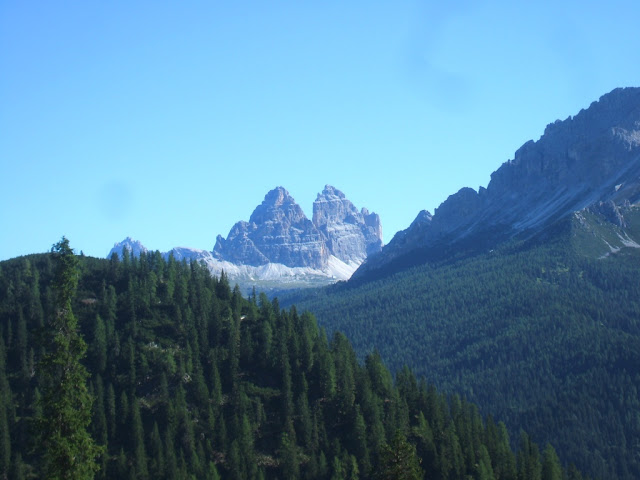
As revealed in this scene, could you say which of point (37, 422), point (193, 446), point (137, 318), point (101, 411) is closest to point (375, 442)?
point (193, 446)

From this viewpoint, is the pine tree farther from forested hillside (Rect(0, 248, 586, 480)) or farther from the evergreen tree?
forested hillside (Rect(0, 248, 586, 480))

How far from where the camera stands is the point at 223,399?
132 m

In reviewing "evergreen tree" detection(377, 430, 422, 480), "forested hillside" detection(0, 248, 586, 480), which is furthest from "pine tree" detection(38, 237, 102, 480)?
"forested hillside" detection(0, 248, 586, 480)

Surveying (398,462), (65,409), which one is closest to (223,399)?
(398,462)

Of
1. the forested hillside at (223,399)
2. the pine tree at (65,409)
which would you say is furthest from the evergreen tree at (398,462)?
the forested hillside at (223,399)

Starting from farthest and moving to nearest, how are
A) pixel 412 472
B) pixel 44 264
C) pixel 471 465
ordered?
pixel 44 264, pixel 471 465, pixel 412 472

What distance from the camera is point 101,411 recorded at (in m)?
121

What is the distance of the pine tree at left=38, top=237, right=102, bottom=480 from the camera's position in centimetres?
5781

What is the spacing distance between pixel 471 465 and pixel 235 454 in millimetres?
36088

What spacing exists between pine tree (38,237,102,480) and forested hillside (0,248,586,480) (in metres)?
47.9

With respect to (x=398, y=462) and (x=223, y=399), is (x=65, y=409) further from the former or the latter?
(x=223, y=399)

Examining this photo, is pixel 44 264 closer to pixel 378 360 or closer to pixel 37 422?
pixel 378 360

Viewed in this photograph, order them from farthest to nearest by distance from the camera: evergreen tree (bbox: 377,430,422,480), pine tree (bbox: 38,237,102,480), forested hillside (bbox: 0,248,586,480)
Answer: forested hillside (bbox: 0,248,586,480) < evergreen tree (bbox: 377,430,422,480) < pine tree (bbox: 38,237,102,480)

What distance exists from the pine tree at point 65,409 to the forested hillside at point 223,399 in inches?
1884
